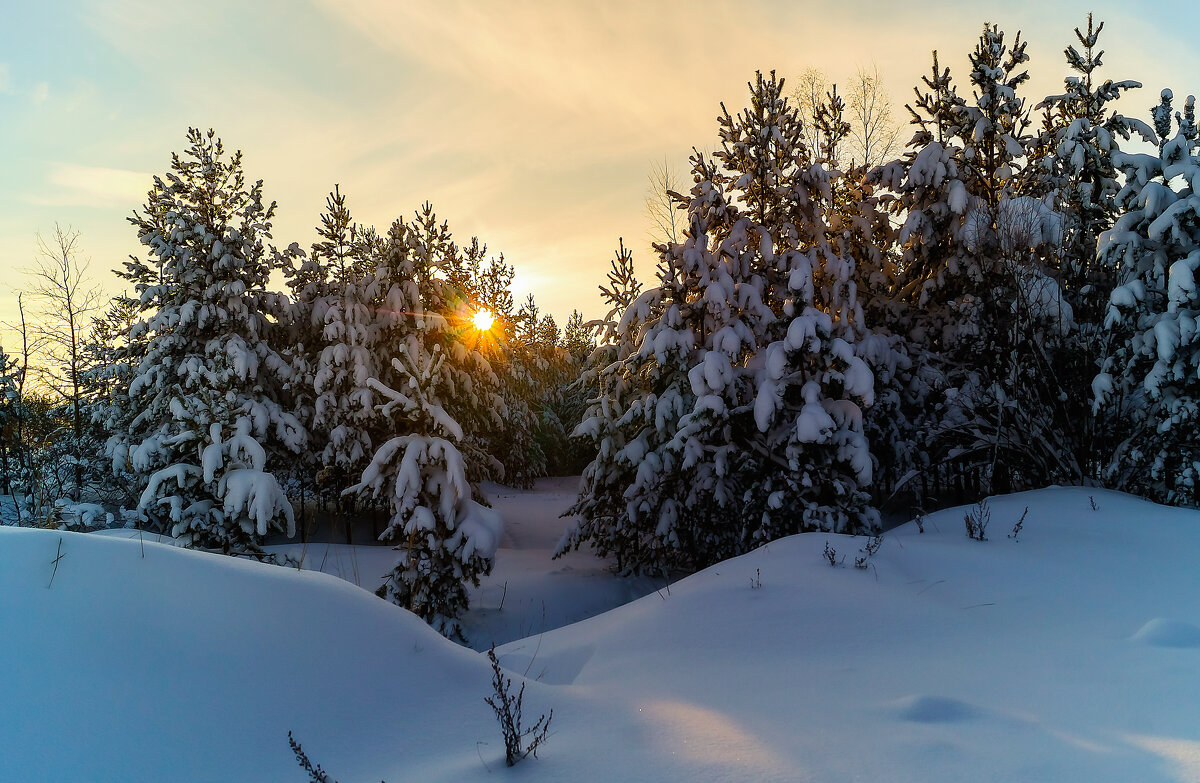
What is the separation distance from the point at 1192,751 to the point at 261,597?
16.1 feet

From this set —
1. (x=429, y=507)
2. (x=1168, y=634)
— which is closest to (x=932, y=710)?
(x=1168, y=634)

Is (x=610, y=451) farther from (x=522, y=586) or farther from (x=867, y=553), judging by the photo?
(x=867, y=553)

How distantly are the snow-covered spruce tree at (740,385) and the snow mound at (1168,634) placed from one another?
541 cm

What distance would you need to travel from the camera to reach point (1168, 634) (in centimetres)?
448

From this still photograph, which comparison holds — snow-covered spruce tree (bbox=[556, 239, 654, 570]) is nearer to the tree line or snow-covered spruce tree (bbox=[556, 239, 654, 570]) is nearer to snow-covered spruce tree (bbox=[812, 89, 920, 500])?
the tree line

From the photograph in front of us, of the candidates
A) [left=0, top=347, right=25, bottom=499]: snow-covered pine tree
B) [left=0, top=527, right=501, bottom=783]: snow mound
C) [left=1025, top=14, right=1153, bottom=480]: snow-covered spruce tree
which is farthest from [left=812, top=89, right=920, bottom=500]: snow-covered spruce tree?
[left=0, top=347, right=25, bottom=499]: snow-covered pine tree

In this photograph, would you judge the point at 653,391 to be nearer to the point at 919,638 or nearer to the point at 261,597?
the point at 919,638

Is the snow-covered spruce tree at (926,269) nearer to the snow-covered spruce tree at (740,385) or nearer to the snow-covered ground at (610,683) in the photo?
the snow-covered spruce tree at (740,385)

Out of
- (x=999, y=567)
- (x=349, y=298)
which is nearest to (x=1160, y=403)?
(x=999, y=567)

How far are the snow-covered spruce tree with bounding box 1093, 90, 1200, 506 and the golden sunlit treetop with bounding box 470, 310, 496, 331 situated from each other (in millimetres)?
14298

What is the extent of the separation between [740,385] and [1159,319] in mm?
6464

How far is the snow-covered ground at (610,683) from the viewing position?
9.39 feet

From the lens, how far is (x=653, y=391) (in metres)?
12.6

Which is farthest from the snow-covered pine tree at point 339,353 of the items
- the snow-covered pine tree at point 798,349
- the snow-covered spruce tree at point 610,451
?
the snow-covered pine tree at point 798,349
